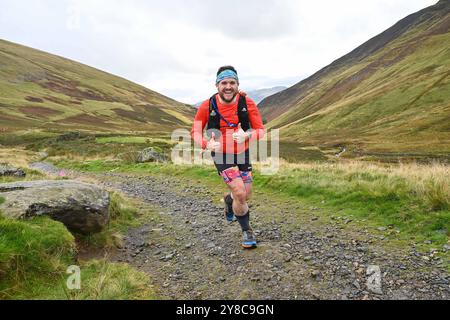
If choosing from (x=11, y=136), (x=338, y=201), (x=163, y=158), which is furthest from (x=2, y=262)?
(x=11, y=136)

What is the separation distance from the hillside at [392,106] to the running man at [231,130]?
6014cm

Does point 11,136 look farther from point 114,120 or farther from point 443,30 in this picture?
point 443,30

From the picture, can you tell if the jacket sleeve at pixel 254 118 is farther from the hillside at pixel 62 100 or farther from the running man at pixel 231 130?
the hillside at pixel 62 100

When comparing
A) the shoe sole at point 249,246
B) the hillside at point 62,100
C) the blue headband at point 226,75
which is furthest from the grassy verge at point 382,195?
the hillside at point 62,100

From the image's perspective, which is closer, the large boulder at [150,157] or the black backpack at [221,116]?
the black backpack at [221,116]

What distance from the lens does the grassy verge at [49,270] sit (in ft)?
16.3

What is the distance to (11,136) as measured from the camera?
61750mm

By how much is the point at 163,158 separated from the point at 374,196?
21.6m

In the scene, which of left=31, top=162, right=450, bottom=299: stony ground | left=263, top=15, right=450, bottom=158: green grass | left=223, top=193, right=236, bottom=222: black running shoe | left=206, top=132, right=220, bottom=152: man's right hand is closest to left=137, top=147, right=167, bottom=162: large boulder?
left=31, top=162, right=450, bottom=299: stony ground

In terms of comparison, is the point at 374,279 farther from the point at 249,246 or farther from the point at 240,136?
the point at 240,136

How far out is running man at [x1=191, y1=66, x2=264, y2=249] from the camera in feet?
22.9

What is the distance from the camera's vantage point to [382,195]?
9281 millimetres

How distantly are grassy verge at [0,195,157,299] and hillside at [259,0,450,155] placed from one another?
62.9 meters
